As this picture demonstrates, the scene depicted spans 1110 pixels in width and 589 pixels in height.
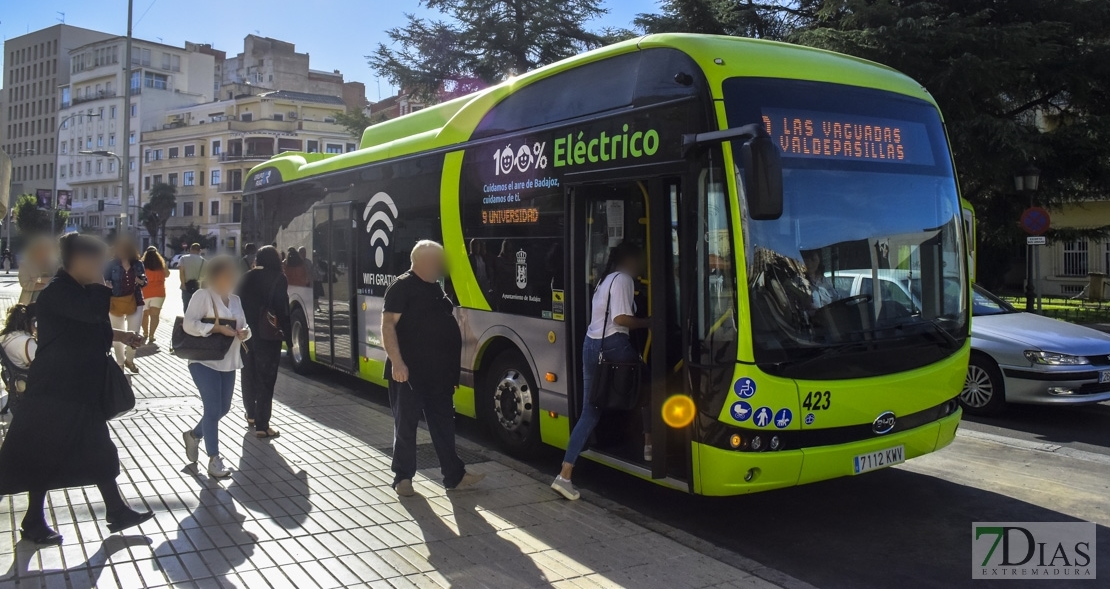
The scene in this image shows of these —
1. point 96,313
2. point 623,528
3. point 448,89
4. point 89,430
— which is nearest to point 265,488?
point 89,430

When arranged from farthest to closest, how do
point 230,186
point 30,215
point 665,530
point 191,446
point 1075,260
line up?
point 230,186, point 30,215, point 1075,260, point 191,446, point 665,530

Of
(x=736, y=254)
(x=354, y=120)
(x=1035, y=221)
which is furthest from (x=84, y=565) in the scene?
(x=354, y=120)

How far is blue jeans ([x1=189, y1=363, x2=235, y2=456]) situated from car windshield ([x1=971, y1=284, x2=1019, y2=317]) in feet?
27.6

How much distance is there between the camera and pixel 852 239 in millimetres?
5469

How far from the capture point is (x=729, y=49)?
18.3ft

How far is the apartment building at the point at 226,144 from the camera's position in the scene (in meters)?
78.9

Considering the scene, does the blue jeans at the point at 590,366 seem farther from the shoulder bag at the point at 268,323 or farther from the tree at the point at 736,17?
the tree at the point at 736,17

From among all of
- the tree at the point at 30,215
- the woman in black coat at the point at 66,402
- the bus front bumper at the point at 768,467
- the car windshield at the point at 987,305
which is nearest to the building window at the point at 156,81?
the tree at the point at 30,215

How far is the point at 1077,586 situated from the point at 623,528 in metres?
2.58

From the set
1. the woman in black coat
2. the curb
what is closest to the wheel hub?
the curb

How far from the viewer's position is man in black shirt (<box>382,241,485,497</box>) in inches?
235

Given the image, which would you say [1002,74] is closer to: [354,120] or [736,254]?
[736,254]

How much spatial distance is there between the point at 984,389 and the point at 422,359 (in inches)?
265
